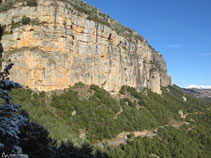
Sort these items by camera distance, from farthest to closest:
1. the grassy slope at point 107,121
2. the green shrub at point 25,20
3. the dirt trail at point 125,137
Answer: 1. the green shrub at point 25,20
2. the dirt trail at point 125,137
3. the grassy slope at point 107,121

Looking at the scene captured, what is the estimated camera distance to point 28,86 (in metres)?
22.9

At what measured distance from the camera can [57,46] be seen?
2602 cm

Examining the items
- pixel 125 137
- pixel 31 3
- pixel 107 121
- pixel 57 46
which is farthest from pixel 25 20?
pixel 125 137

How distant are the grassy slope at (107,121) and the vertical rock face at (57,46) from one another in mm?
2360

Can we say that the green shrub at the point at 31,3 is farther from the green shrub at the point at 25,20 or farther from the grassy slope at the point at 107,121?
the grassy slope at the point at 107,121

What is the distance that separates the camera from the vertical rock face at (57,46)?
2361 cm

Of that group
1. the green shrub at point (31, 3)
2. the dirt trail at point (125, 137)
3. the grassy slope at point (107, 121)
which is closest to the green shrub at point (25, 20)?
the green shrub at point (31, 3)

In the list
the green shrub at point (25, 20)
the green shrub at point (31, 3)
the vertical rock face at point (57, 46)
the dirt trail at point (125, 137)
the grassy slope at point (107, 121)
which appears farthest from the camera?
the green shrub at point (31, 3)

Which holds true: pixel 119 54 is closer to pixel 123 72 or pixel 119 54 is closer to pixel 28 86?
pixel 123 72

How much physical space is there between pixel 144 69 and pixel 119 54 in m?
14.7

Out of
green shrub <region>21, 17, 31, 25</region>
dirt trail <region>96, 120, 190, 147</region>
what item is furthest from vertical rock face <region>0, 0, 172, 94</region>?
dirt trail <region>96, 120, 190, 147</region>

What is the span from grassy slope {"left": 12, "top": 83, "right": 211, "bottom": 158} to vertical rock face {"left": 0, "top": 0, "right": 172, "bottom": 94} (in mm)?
2360

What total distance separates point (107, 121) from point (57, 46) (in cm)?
1317

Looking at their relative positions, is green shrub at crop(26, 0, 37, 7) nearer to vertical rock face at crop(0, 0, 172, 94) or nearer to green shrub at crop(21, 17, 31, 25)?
vertical rock face at crop(0, 0, 172, 94)
